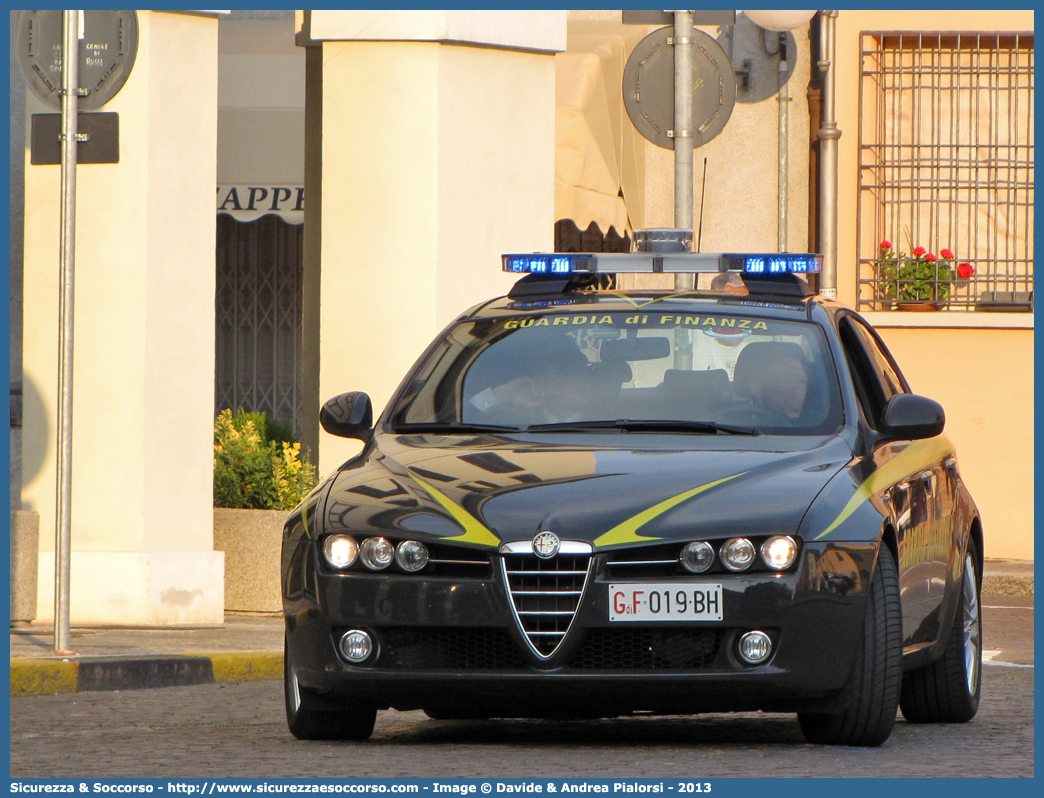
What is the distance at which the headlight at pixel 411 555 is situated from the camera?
5852mm

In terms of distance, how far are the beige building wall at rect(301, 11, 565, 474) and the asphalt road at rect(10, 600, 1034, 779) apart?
4408 millimetres

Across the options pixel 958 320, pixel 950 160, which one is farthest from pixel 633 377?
pixel 950 160

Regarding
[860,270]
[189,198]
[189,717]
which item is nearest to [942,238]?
[860,270]

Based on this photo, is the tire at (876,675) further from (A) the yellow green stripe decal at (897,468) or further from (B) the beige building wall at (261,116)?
(B) the beige building wall at (261,116)

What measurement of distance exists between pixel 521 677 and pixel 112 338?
624 cm

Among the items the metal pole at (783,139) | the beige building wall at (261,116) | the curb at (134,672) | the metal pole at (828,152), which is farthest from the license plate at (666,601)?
the metal pole at (783,139)

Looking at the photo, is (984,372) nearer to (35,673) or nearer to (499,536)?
(35,673)

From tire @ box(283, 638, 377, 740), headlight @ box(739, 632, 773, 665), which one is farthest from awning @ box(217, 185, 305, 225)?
headlight @ box(739, 632, 773, 665)

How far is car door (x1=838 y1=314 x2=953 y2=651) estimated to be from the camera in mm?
6504

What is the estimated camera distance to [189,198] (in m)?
11.6

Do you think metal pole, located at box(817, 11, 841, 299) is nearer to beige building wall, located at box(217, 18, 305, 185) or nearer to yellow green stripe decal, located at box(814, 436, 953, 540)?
beige building wall, located at box(217, 18, 305, 185)

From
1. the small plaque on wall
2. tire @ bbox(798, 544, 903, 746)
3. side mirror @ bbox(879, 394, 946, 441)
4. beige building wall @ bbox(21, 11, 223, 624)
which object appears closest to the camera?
tire @ bbox(798, 544, 903, 746)

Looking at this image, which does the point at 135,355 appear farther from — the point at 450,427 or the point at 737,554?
the point at 737,554

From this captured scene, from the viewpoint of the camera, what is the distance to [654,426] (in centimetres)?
659
